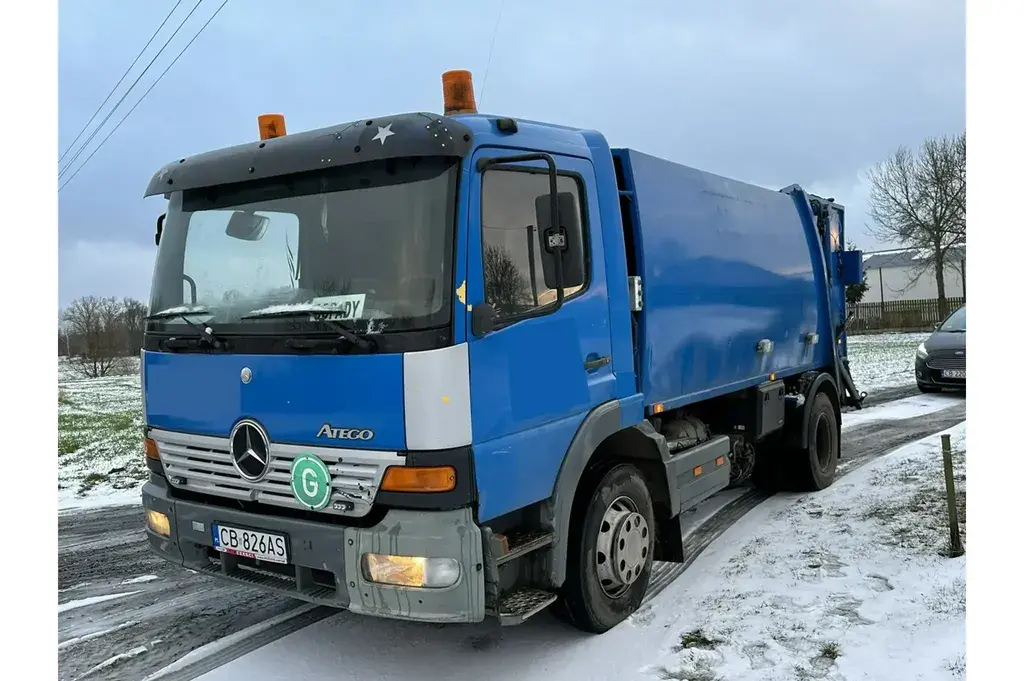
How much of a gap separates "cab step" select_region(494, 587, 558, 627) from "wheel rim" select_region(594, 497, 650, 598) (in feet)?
1.74

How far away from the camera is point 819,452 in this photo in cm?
729

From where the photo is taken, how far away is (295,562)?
3430 millimetres

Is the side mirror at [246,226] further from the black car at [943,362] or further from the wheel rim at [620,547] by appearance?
the black car at [943,362]

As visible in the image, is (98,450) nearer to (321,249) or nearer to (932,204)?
(321,249)

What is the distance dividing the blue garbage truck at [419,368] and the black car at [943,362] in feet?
33.9

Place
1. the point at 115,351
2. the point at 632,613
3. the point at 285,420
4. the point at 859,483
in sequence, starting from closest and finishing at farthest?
the point at 285,420, the point at 632,613, the point at 859,483, the point at 115,351

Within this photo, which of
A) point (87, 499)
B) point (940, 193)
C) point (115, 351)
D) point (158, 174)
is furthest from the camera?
point (940, 193)

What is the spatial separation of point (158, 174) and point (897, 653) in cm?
465

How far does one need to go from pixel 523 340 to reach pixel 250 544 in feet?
5.31

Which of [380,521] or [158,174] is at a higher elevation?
[158,174]

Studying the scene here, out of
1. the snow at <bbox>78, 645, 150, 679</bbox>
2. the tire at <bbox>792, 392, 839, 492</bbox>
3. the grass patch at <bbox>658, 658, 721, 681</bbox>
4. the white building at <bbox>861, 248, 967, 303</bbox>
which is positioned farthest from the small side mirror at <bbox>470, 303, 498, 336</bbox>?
the white building at <bbox>861, 248, 967, 303</bbox>
